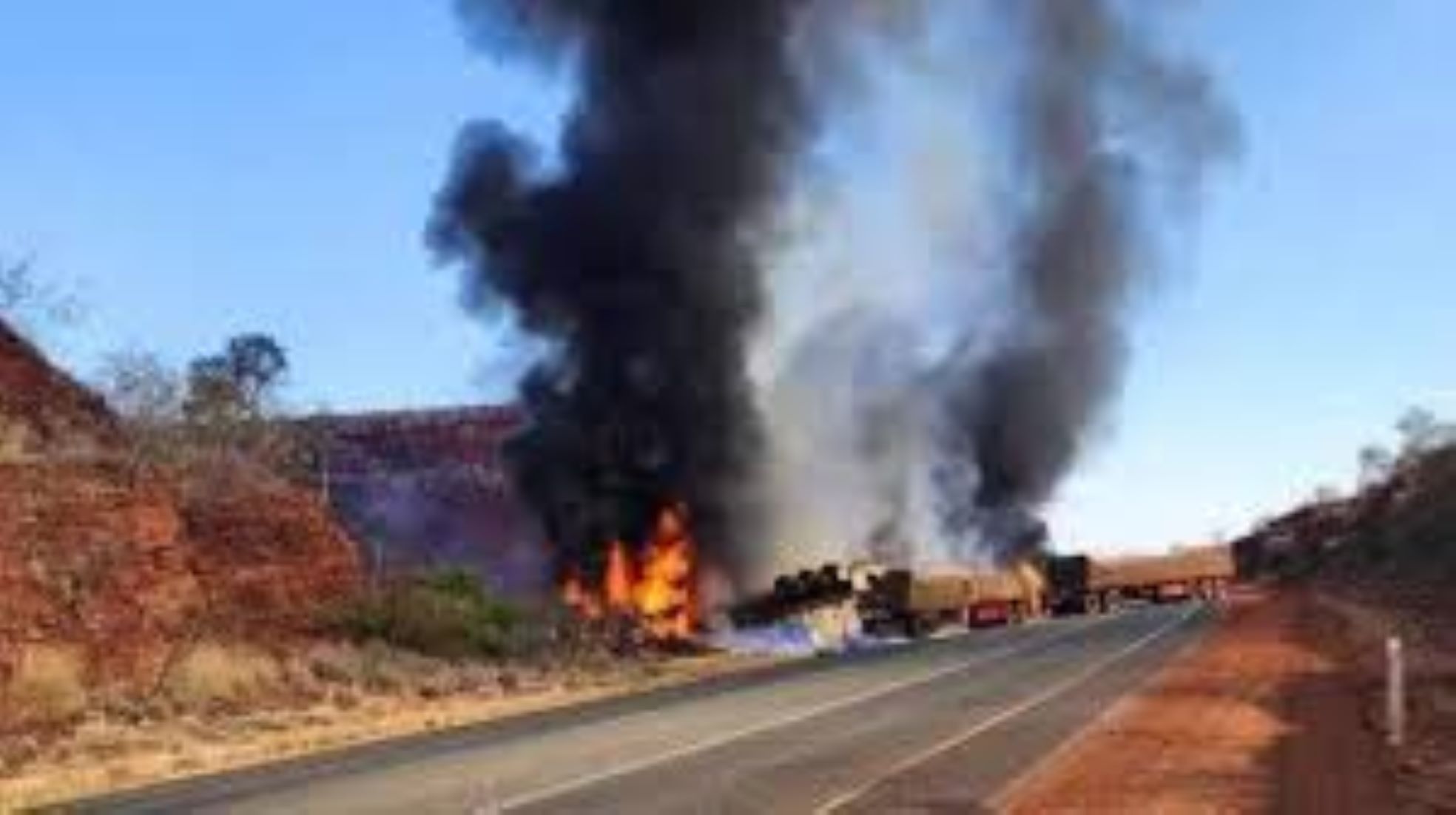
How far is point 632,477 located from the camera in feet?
225

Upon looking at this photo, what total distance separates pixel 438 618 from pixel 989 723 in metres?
24.9

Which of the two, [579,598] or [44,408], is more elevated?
[44,408]

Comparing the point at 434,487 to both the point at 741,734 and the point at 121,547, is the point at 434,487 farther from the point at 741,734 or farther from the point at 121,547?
the point at 741,734

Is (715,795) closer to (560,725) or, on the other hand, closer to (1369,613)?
(560,725)

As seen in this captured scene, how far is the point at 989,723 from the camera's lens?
31.7m

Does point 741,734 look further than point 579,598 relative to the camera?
No

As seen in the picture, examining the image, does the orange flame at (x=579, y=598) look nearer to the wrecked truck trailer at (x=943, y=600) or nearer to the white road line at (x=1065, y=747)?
the wrecked truck trailer at (x=943, y=600)

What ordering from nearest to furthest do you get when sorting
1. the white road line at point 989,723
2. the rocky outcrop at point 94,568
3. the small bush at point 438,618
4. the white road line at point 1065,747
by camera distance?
the white road line at point 1065,747 < the white road line at point 989,723 < the rocky outcrop at point 94,568 < the small bush at point 438,618

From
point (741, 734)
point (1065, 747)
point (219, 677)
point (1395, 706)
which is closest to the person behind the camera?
point (1065, 747)

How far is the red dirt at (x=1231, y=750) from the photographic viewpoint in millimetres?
20922

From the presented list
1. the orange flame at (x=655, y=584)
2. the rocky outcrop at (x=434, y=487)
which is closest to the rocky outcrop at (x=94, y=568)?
the orange flame at (x=655, y=584)

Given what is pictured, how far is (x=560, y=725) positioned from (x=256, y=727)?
→ 5.66 metres

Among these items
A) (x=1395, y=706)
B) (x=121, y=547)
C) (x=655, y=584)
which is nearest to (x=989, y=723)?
(x=1395, y=706)

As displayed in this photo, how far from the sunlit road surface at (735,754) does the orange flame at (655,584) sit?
67.4ft
